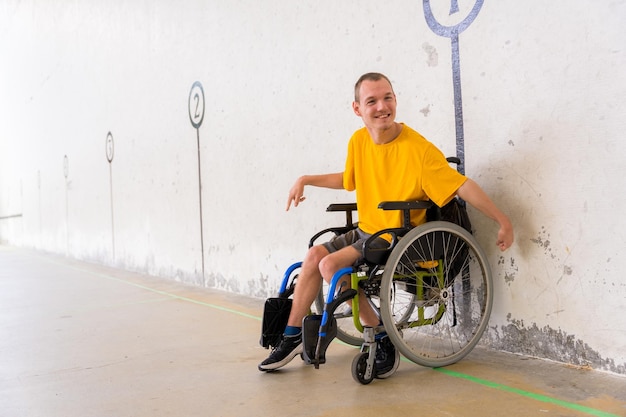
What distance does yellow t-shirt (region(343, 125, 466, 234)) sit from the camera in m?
2.15

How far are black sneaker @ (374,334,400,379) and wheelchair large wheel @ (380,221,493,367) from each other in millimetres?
58

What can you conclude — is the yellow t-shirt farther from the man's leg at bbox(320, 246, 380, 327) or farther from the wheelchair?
the man's leg at bbox(320, 246, 380, 327)

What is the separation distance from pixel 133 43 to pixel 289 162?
3.06 meters

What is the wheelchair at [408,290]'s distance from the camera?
203 centimetres

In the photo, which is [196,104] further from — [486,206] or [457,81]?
[486,206]

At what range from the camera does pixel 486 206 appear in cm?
210

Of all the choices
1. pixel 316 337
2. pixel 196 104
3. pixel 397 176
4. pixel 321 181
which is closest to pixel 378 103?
pixel 397 176

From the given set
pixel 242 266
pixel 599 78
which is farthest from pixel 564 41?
pixel 242 266

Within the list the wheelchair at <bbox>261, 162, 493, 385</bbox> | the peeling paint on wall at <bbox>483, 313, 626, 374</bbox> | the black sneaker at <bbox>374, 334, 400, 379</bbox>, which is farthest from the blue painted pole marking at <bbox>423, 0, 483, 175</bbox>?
the black sneaker at <bbox>374, 334, 400, 379</bbox>

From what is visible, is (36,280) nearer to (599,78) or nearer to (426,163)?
(426,163)

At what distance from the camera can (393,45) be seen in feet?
9.11

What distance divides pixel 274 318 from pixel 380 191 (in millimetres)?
586

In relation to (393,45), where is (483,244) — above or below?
below

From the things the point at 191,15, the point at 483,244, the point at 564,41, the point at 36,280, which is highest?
the point at 191,15
